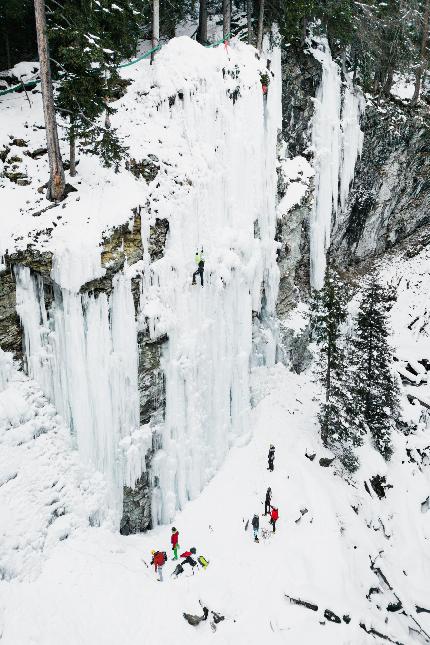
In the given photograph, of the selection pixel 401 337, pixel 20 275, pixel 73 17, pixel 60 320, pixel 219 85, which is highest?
pixel 73 17

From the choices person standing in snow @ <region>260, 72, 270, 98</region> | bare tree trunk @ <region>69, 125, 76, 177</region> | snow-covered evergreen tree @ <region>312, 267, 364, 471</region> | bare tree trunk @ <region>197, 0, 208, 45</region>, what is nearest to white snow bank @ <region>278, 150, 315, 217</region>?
person standing in snow @ <region>260, 72, 270, 98</region>

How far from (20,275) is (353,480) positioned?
1386 cm

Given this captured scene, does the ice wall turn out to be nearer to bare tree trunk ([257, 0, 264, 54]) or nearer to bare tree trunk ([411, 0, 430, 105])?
bare tree trunk ([257, 0, 264, 54])

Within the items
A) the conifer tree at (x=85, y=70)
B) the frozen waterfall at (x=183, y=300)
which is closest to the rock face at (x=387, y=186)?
the frozen waterfall at (x=183, y=300)

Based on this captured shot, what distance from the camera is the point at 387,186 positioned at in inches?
961

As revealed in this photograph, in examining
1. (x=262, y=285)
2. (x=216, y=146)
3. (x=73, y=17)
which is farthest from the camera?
(x=262, y=285)

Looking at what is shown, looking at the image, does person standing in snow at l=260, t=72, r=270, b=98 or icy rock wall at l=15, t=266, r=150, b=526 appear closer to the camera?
icy rock wall at l=15, t=266, r=150, b=526

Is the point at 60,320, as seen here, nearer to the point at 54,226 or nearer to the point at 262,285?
the point at 54,226

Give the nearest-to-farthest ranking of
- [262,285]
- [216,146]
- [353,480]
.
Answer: [216,146] < [353,480] < [262,285]

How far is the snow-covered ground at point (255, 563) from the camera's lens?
33.1 ft

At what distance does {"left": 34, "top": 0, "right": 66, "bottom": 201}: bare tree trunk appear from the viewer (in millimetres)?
10672

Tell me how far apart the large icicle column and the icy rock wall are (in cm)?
116

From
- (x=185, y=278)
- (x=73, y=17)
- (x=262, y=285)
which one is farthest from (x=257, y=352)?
(x=73, y=17)

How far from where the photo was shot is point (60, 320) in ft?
37.0
